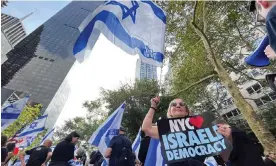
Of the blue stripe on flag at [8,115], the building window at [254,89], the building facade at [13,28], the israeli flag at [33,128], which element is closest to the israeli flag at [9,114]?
the blue stripe on flag at [8,115]

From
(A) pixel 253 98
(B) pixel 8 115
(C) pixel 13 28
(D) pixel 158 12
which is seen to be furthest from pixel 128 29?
(C) pixel 13 28

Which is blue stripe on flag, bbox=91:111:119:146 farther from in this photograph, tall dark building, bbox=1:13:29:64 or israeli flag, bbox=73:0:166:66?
tall dark building, bbox=1:13:29:64

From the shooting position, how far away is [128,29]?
15.5ft

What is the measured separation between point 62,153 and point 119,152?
1603 millimetres

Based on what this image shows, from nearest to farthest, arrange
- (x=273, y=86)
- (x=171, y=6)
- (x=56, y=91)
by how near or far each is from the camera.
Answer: (x=273, y=86)
(x=171, y=6)
(x=56, y=91)

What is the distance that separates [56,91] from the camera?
101750 millimetres

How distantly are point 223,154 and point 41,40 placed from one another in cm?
13098

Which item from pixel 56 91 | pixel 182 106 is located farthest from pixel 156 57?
pixel 56 91

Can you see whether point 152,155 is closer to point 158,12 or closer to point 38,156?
point 158,12

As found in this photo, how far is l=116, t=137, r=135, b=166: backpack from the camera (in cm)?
542

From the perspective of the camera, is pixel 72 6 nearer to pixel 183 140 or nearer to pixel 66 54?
pixel 66 54

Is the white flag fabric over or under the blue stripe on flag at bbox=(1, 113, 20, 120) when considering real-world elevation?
under

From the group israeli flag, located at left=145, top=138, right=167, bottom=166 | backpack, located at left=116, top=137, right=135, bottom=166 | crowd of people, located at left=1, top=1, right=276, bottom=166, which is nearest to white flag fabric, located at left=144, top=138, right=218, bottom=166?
israeli flag, located at left=145, top=138, right=167, bottom=166

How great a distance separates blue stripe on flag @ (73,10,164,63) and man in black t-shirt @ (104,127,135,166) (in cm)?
201
